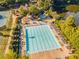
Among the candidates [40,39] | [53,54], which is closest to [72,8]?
[40,39]

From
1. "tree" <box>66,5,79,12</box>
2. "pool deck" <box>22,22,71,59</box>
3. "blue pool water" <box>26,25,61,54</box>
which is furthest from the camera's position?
"tree" <box>66,5,79,12</box>

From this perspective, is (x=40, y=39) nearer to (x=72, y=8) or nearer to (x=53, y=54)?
(x=53, y=54)

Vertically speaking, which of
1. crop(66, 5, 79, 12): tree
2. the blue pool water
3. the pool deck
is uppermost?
the pool deck

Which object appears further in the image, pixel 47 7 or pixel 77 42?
pixel 47 7

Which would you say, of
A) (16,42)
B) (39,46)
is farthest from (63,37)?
(16,42)

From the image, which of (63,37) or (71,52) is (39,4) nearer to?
(63,37)

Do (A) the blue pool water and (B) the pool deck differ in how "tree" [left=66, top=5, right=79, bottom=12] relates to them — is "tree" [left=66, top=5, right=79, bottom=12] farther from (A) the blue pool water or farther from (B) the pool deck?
(B) the pool deck

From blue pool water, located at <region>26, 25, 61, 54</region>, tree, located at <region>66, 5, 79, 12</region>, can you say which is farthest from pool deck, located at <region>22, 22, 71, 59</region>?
tree, located at <region>66, 5, 79, 12</region>

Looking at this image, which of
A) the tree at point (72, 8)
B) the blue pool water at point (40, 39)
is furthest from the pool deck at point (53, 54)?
the tree at point (72, 8)
